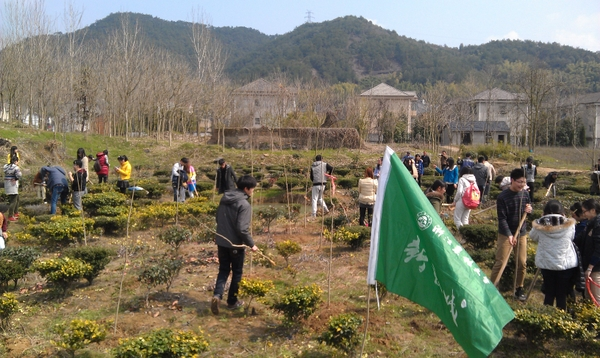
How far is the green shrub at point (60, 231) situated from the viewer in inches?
329

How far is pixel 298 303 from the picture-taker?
5.07 m

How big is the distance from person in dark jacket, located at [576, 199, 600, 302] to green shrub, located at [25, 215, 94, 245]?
287 inches

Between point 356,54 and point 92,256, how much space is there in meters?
127

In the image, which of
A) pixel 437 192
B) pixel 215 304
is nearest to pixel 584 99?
pixel 437 192

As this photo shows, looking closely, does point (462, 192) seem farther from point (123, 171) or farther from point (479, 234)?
point (123, 171)

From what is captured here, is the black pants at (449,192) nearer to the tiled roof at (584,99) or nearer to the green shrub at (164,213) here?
the green shrub at (164,213)

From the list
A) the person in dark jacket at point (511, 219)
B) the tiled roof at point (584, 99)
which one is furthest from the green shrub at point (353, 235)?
the tiled roof at point (584, 99)

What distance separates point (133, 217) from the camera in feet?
32.8

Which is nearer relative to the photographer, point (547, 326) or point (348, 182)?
point (547, 326)

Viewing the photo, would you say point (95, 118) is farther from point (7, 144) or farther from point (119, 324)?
point (119, 324)

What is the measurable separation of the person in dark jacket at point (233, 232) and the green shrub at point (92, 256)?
1.92 metres

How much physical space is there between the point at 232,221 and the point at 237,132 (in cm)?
2772

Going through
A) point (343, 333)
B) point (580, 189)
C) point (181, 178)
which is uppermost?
point (181, 178)

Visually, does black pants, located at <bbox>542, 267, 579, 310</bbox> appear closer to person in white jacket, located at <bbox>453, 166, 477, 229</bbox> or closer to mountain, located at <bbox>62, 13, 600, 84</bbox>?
person in white jacket, located at <bbox>453, 166, 477, 229</bbox>
